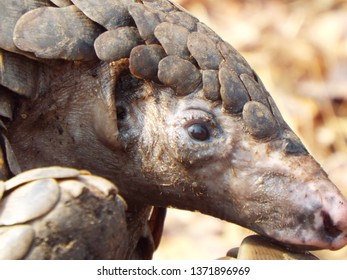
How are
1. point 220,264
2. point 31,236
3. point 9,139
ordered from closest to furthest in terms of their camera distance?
point 31,236 → point 220,264 → point 9,139

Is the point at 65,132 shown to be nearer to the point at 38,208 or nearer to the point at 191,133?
the point at 191,133

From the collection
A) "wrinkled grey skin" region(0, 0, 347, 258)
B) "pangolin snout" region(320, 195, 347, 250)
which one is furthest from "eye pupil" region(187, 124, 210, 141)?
"pangolin snout" region(320, 195, 347, 250)

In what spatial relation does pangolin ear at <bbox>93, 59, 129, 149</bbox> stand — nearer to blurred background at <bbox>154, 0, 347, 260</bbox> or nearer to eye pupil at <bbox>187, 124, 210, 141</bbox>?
eye pupil at <bbox>187, 124, 210, 141</bbox>

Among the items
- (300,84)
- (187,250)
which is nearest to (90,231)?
(187,250)

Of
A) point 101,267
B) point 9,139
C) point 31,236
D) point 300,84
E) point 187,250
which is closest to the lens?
point 31,236

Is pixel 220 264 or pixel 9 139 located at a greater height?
pixel 9 139

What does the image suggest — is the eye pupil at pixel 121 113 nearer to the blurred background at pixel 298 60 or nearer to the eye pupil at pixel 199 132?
the eye pupil at pixel 199 132

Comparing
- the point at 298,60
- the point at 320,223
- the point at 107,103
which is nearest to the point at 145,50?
the point at 107,103

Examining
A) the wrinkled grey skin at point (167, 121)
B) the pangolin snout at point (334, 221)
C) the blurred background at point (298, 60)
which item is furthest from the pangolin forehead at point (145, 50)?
the blurred background at point (298, 60)
